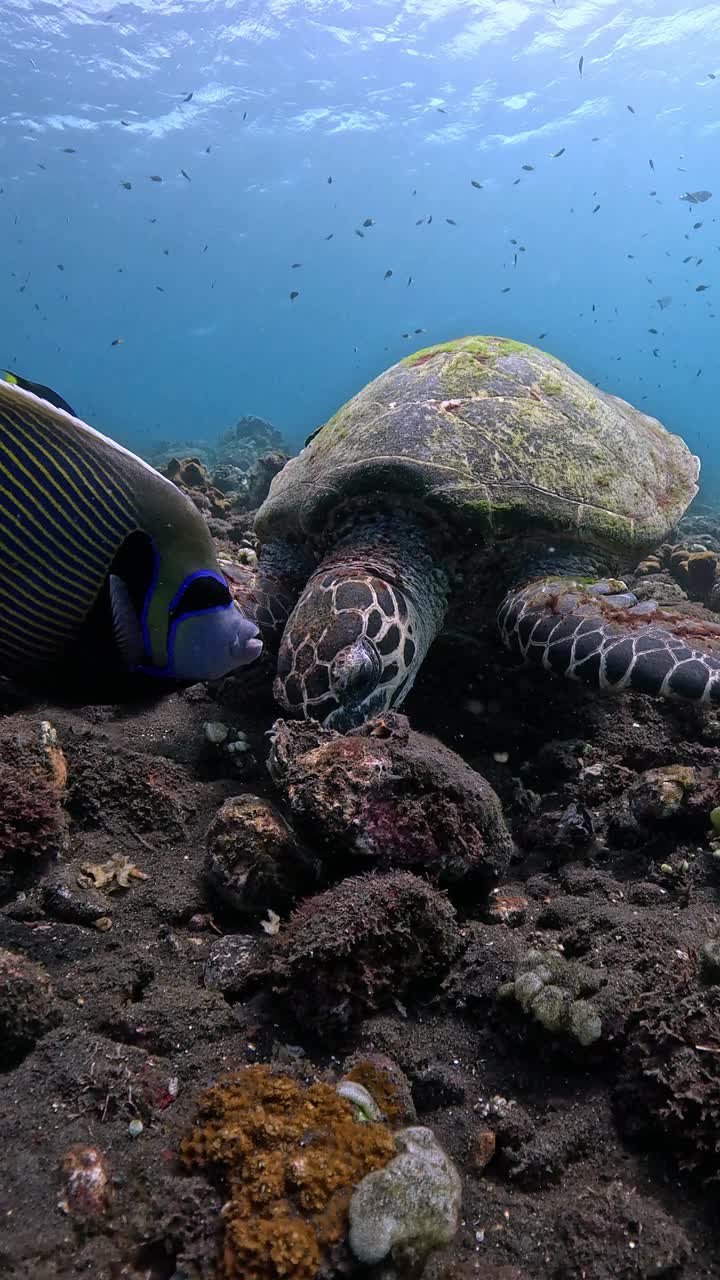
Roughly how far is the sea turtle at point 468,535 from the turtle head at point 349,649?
0.04ft

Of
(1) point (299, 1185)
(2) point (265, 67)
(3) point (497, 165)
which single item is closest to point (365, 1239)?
(1) point (299, 1185)

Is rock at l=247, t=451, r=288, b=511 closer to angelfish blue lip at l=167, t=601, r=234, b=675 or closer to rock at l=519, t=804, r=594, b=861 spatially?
rock at l=519, t=804, r=594, b=861

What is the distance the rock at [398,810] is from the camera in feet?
8.73

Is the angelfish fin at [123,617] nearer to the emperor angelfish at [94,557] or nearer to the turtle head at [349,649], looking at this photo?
the emperor angelfish at [94,557]

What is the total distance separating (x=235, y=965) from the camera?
246 cm

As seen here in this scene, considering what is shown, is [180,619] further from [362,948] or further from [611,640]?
[611,640]

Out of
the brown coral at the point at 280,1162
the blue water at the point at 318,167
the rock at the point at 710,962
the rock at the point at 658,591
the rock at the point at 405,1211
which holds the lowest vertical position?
the brown coral at the point at 280,1162

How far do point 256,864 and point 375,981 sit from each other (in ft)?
2.46

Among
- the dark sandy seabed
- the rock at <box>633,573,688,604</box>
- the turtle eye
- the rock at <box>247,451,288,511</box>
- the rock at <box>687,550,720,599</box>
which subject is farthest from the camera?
the rock at <box>247,451,288,511</box>

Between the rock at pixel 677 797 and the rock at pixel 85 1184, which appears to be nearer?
the rock at pixel 85 1184

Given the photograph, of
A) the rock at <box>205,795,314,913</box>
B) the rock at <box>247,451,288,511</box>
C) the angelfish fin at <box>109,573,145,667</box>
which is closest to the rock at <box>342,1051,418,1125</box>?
the rock at <box>205,795,314,913</box>

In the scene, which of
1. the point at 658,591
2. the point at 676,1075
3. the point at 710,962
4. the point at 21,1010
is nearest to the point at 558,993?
the point at 676,1075

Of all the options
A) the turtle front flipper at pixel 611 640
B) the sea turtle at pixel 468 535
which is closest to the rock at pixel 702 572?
the sea turtle at pixel 468 535

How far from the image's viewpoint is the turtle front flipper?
3791 mm
